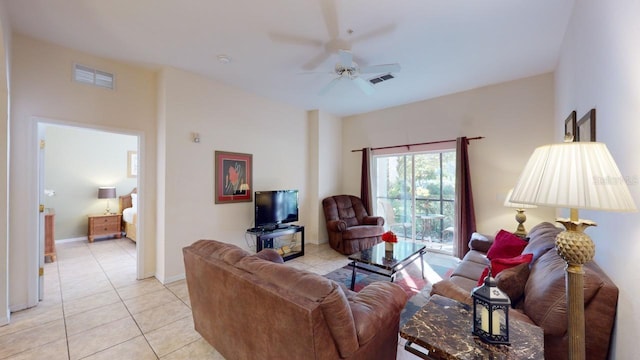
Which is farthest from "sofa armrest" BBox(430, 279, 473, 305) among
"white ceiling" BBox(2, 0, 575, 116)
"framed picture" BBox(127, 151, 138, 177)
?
"framed picture" BBox(127, 151, 138, 177)

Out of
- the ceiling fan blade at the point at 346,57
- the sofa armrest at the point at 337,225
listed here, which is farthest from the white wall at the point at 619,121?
the sofa armrest at the point at 337,225

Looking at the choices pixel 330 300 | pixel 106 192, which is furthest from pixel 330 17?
pixel 106 192

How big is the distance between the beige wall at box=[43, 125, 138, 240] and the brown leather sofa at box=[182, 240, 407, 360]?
5129 mm

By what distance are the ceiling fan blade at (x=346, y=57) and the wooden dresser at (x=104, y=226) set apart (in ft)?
20.4

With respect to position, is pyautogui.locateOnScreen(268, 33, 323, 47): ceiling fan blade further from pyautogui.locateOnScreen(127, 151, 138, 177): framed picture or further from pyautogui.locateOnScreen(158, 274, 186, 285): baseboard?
pyautogui.locateOnScreen(127, 151, 138, 177): framed picture

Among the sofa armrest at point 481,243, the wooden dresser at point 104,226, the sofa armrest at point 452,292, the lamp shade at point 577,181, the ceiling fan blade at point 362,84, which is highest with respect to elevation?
the ceiling fan blade at point 362,84

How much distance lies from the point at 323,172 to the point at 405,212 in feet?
6.45

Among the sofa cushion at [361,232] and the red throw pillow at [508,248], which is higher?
the red throw pillow at [508,248]

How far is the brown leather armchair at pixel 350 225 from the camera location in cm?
466

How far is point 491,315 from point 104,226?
7.24 metres

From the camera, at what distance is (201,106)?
12.4 ft

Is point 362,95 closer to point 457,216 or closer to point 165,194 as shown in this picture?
point 457,216

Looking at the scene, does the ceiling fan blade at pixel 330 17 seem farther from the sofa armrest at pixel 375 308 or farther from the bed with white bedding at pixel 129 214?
the bed with white bedding at pixel 129 214

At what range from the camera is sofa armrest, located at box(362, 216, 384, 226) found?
5136 mm
